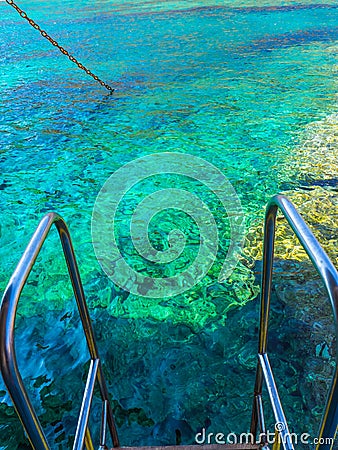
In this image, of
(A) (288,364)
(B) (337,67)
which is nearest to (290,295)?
(A) (288,364)

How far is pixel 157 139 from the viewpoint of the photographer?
523 centimetres

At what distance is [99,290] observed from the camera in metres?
2.98

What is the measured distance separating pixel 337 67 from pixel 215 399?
23.0 ft

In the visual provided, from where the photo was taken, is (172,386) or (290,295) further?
(290,295)

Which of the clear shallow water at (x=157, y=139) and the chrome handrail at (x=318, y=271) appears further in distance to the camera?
the clear shallow water at (x=157, y=139)

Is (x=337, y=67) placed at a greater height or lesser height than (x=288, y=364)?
greater

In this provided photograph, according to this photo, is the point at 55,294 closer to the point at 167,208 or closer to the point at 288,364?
the point at 167,208

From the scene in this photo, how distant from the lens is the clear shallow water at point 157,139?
2.30m

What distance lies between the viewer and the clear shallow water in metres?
2.30

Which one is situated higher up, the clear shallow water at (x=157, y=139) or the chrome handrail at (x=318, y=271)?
the clear shallow water at (x=157, y=139)

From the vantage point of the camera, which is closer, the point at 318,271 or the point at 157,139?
the point at 318,271

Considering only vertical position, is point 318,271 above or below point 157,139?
below

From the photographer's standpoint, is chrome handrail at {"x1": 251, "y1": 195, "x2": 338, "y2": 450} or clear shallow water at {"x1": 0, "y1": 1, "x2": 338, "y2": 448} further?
clear shallow water at {"x1": 0, "y1": 1, "x2": 338, "y2": 448}

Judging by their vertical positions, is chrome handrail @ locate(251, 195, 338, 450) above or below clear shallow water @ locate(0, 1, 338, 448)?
below
